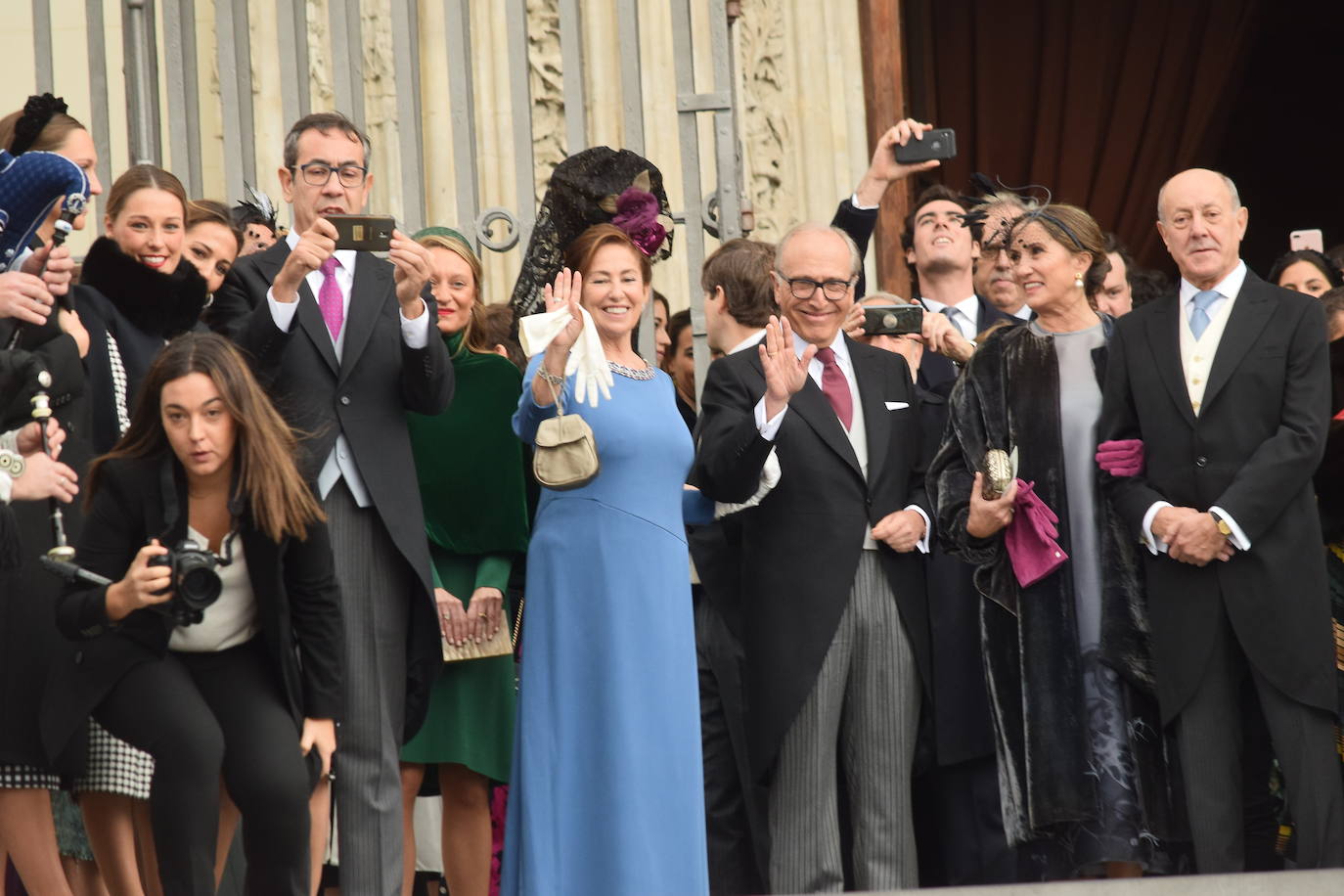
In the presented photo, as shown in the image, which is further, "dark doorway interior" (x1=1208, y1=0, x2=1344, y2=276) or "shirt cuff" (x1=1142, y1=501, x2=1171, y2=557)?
"dark doorway interior" (x1=1208, y1=0, x2=1344, y2=276)

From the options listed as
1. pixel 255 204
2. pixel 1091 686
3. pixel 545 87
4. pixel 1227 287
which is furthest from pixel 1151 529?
pixel 545 87

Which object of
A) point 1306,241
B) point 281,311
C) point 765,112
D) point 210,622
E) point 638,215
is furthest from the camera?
point 765,112

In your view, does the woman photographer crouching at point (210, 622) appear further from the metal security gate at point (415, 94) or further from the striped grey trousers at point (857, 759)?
the metal security gate at point (415, 94)

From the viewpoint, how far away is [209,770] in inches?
162

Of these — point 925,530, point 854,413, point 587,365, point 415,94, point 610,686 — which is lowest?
point 610,686

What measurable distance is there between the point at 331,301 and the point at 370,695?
980 mm

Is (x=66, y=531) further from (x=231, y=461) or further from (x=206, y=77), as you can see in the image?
(x=206, y=77)

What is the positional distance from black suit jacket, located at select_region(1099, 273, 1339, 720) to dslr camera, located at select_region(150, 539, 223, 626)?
2.28m

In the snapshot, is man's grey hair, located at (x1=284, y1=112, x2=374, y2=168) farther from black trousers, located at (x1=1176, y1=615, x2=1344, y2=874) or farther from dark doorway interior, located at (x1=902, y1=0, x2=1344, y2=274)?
dark doorway interior, located at (x1=902, y1=0, x2=1344, y2=274)

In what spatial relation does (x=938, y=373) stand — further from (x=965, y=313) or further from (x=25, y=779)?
(x=25, y=779)

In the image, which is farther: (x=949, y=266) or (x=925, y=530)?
(x=949, y=266)

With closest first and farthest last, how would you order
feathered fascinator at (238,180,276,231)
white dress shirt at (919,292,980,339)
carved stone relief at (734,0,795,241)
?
feathered fascinator at (238,180,276,231) → white dress shirt at (919,292,980,339) → carved stone relief at (734,0,795,241)

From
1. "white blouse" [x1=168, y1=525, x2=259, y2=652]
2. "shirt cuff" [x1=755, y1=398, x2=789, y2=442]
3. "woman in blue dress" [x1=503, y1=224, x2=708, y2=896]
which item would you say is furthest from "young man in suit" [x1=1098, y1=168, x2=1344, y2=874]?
"white blouse" [x1=168, y1=525, x2=259, y2=652]

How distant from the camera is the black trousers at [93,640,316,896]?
4117 mm
